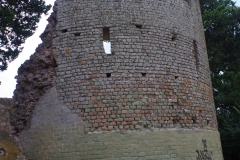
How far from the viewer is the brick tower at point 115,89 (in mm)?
7535

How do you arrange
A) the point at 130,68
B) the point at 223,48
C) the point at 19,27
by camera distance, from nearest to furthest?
the point at 130,68 < the point at 19,27 < the point at 223,48

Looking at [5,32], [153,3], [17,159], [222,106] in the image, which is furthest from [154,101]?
[222,106]

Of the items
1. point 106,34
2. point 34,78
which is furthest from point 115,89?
point 34,78

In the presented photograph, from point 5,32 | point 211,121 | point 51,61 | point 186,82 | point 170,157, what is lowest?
point 170,157

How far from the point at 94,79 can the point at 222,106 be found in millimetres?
9948

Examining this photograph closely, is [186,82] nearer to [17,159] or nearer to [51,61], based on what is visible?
[51,61]

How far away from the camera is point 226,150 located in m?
14.1

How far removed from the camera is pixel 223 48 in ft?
57.8

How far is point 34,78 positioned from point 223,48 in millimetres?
12302

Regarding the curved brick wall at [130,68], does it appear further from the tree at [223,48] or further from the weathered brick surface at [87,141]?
the tree at [223,48]

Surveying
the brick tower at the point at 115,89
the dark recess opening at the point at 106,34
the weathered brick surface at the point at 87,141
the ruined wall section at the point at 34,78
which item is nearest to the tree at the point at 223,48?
the brick tower at the point at 115,89

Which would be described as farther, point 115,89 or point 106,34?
point 106,34

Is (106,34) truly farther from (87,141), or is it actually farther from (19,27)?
(19,27)

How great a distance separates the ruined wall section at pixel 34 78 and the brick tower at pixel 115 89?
3 centimetres
